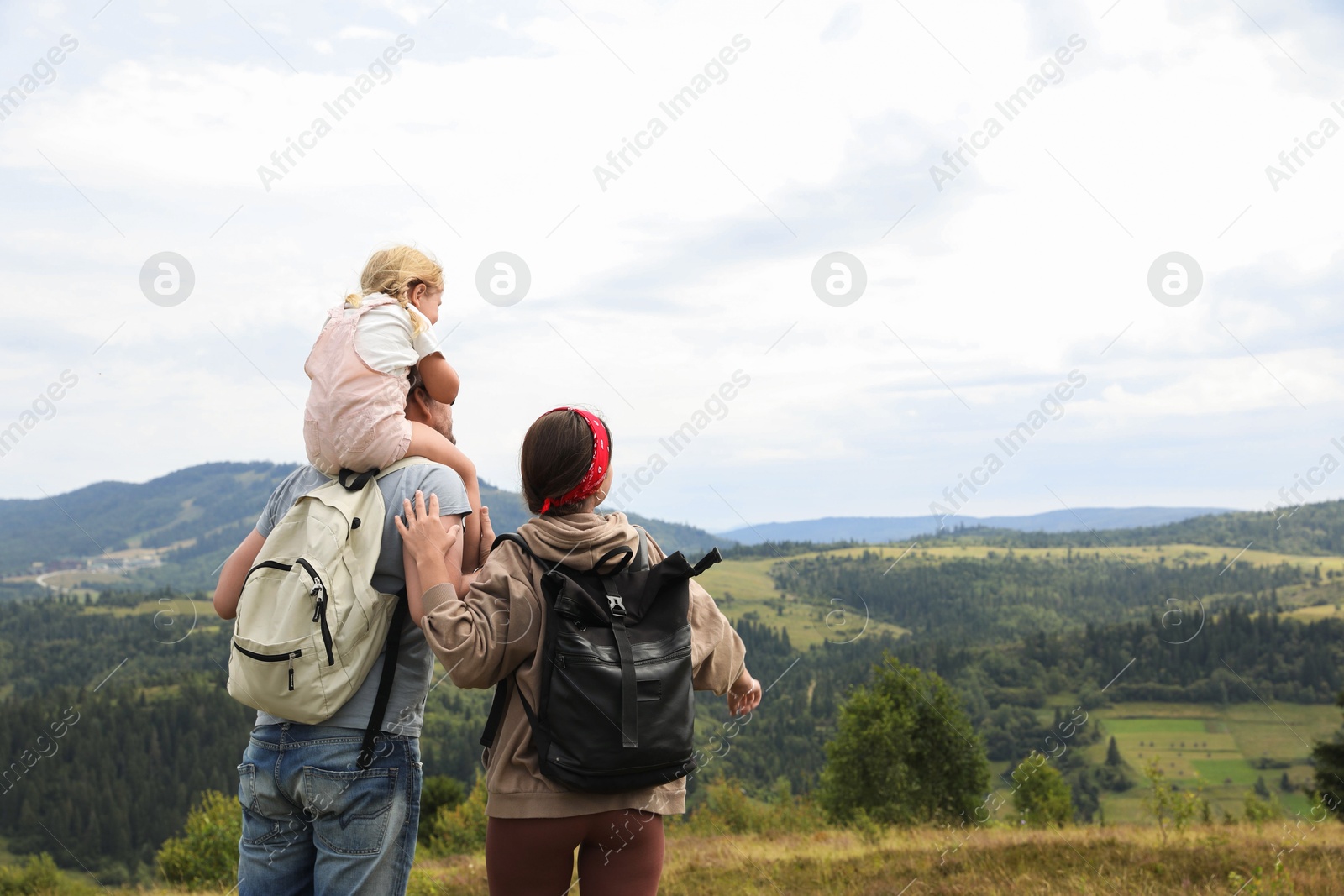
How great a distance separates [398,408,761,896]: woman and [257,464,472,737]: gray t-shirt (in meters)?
0.07

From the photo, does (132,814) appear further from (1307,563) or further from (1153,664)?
A: (1307,563)

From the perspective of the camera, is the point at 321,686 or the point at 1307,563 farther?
the point at 1307,563

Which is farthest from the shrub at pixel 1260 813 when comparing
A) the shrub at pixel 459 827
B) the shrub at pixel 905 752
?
the shrub at pixel 459 827

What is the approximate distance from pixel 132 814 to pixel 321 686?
104 m

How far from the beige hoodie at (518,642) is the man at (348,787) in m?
0.17

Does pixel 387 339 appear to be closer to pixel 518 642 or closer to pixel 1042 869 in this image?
pixel 518 642

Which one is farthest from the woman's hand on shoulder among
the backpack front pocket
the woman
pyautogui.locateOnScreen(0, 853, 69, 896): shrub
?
pyautogui.locateOnScreen(0, 853, 69, 896): shrub

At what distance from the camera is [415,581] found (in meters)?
2.31

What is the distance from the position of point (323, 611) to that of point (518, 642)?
49 centimetres

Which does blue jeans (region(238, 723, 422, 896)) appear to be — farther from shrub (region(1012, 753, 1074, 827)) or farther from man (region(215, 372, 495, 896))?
shrub (region(1012, 753, 1074, 827))

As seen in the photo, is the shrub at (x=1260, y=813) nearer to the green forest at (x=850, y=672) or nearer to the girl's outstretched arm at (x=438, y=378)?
the girl's outstretched arm at (x=438, y=378)

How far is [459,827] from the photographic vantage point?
123ft

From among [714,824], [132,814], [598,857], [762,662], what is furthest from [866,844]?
[762,662]

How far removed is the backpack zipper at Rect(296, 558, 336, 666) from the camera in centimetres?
222
